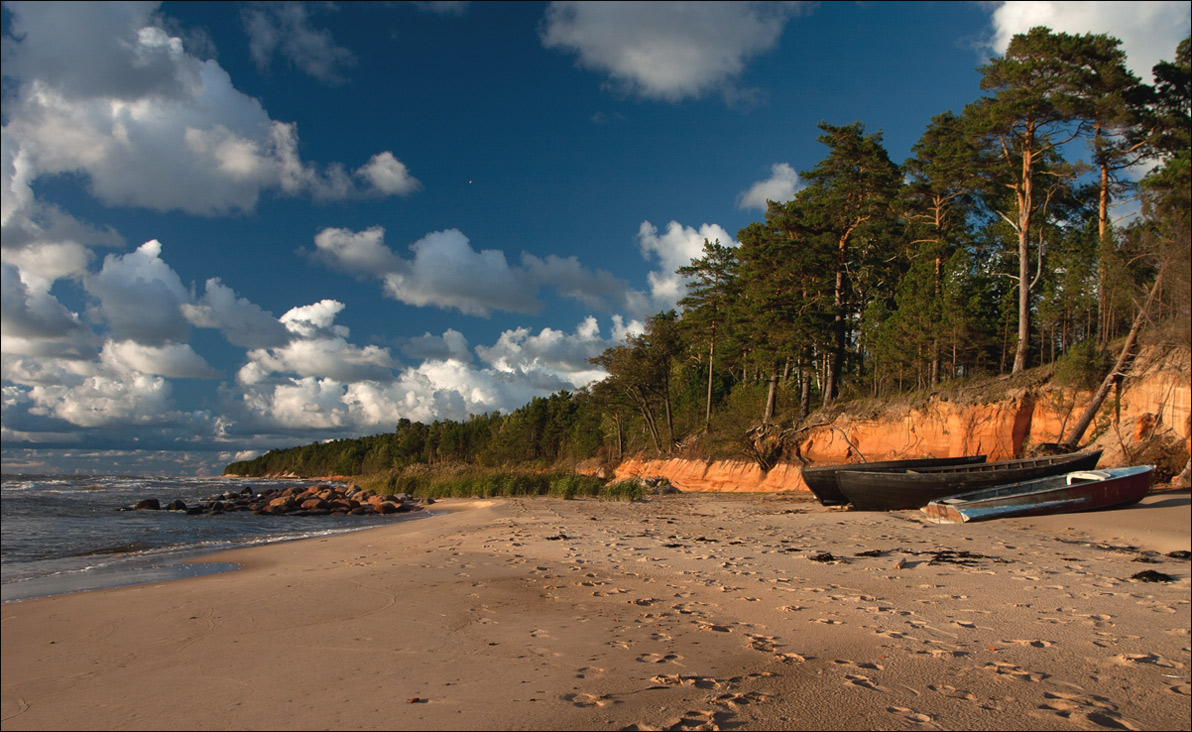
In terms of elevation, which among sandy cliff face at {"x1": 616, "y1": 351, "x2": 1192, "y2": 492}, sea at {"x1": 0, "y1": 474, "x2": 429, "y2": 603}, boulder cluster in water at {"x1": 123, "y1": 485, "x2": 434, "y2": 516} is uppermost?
sandy cliff face at {"x1": 616, "y1": 351, "x2": 1192, "y2": 492}

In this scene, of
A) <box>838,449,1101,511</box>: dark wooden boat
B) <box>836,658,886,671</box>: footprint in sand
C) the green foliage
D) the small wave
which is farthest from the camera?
the green foliage

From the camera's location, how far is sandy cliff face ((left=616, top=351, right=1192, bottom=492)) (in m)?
14.9

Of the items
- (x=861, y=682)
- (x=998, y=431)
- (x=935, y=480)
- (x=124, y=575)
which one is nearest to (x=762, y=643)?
(x=861, y=682)

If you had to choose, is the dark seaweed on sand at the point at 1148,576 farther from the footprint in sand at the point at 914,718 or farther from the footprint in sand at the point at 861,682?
the footprint in sand at the point at 914,718

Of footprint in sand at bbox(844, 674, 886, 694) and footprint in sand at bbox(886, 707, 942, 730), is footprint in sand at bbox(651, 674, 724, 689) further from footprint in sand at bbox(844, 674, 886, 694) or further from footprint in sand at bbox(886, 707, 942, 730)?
footprint in sand at bbox(886, 707, 942, 730)

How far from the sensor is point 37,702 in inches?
126

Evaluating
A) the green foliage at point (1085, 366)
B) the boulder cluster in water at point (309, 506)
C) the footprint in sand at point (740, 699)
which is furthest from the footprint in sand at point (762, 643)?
→ the boulder cluster in water at point (309, 506)

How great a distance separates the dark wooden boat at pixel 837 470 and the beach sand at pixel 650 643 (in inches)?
295

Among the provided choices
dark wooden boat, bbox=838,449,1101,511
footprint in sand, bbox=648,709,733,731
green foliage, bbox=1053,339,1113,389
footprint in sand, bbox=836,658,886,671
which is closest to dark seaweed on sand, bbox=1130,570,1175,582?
footprint in sand, bbox=836,658,886,671

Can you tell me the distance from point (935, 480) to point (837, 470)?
9.92 feet

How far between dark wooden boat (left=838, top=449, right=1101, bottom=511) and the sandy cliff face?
2.49 meters

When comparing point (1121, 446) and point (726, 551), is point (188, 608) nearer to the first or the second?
point (726, 551)

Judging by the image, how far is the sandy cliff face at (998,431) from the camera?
14.9 metres

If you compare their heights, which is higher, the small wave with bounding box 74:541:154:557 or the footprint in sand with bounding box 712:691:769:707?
the footprint in sand with bounding box 712:691:769:707
